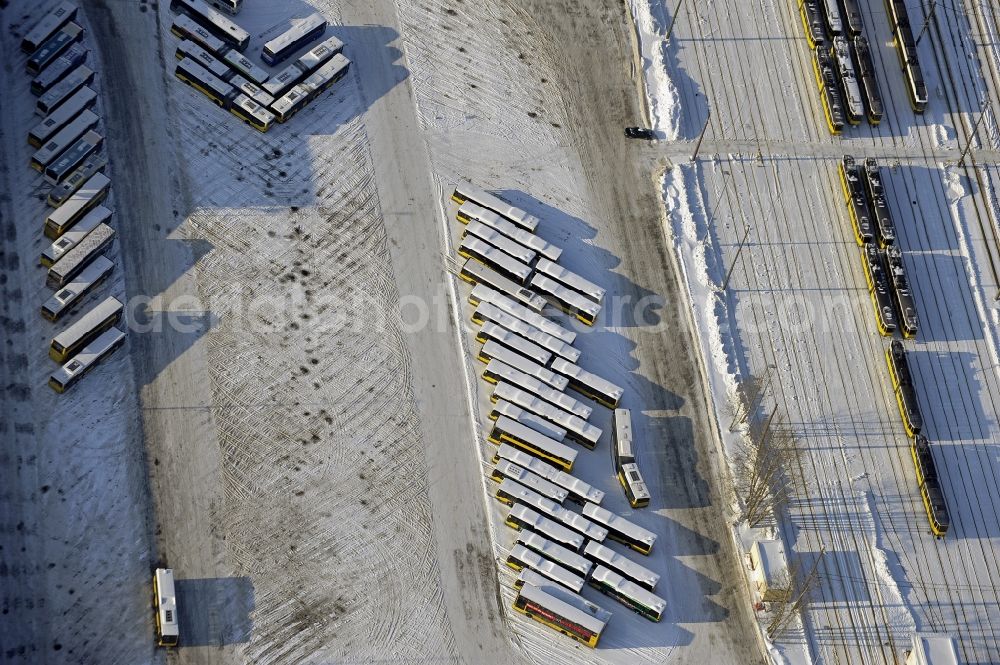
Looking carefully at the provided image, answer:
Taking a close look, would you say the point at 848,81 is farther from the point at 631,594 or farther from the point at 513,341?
the point at 631,594

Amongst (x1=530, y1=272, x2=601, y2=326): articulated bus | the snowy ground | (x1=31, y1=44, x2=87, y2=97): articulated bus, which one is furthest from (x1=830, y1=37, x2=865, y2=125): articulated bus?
(x1=31, y1=44, x2=87, y2=97): articulated bus

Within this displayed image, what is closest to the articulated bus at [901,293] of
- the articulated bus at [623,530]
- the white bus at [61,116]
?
the articulated bus at [623,530]

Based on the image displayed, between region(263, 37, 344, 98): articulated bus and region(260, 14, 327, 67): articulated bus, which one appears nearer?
region(263, 37, 344, 98): articulated bus

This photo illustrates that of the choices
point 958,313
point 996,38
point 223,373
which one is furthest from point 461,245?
point 996,38

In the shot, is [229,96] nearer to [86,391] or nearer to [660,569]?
[86,391]

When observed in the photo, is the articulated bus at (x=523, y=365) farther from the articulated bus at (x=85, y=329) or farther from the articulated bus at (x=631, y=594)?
the articulated bus at (x=85, y=329)

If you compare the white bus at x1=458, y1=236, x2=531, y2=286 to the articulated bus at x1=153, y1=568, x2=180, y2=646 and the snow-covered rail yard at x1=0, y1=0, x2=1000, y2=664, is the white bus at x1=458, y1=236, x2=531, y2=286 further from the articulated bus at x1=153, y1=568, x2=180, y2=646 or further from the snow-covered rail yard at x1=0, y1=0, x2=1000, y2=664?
the articulated bus at x1=153, y1=568, x2=180, y2=646
